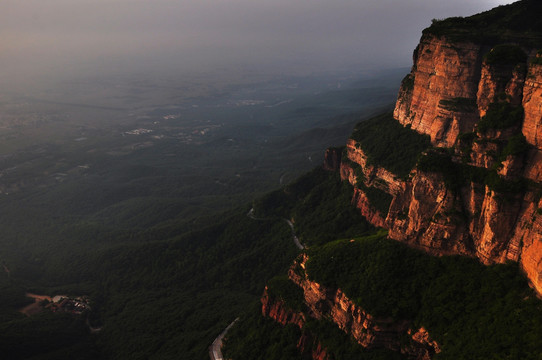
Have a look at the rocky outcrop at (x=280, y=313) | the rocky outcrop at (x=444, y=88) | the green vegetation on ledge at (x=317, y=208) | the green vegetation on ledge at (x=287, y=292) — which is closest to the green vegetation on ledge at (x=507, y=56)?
the rocky outcrop at (x=444, y=88)

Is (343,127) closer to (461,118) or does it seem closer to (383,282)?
(461,118)

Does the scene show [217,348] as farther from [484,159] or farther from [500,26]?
[500,26]

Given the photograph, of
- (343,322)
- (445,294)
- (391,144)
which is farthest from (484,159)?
(391,144)

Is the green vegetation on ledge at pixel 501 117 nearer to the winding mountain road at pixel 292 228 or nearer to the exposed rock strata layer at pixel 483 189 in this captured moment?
the exposed rock strata layer at pixel 483 189

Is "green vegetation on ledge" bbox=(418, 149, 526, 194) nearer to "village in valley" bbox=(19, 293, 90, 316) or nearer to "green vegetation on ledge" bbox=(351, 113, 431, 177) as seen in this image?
"green vegetation on ledge" bbox=(351, 113, 431, 177)

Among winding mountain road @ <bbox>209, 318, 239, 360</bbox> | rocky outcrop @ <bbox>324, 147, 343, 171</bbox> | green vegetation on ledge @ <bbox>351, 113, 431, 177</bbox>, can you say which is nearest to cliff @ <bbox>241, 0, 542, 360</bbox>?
green vegetation on ledge @ <bbox>351, 113, 431, 177</bbox>
